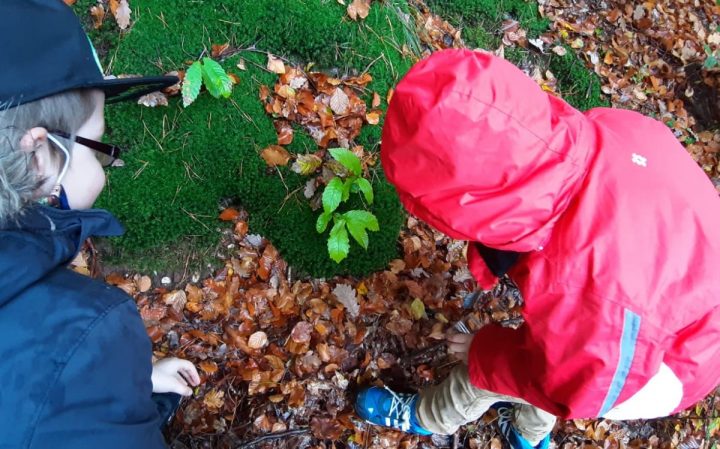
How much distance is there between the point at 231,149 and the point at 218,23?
2.94 feet

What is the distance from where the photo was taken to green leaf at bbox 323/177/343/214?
3140 millimetres

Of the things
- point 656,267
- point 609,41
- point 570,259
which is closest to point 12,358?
point 570,259

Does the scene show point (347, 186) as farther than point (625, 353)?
Yes

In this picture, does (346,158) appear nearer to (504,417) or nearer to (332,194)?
(332,194)

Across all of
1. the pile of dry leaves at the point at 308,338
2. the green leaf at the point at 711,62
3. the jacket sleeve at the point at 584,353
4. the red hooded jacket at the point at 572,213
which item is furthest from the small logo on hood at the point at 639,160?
the green leaf at the point at 711,62

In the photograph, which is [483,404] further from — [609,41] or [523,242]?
[609,41]

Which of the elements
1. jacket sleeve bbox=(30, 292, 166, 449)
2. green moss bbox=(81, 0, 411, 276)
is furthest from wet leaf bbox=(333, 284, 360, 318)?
jacket sleeve bbox=(30, 292, 166, 449)

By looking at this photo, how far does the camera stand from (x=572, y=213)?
2006 millimetres

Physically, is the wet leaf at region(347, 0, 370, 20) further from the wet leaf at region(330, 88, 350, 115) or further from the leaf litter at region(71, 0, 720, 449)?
the wet leaf at region(330, 88, 350, 115)

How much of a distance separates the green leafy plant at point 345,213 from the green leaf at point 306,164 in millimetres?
212

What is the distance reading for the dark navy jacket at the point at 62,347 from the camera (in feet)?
5.14

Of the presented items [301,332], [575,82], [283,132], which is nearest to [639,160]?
[283,132]

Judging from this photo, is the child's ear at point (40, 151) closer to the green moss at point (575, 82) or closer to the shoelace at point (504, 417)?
the shoelace at point (504, 417)

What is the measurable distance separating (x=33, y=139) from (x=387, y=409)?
105 inches
